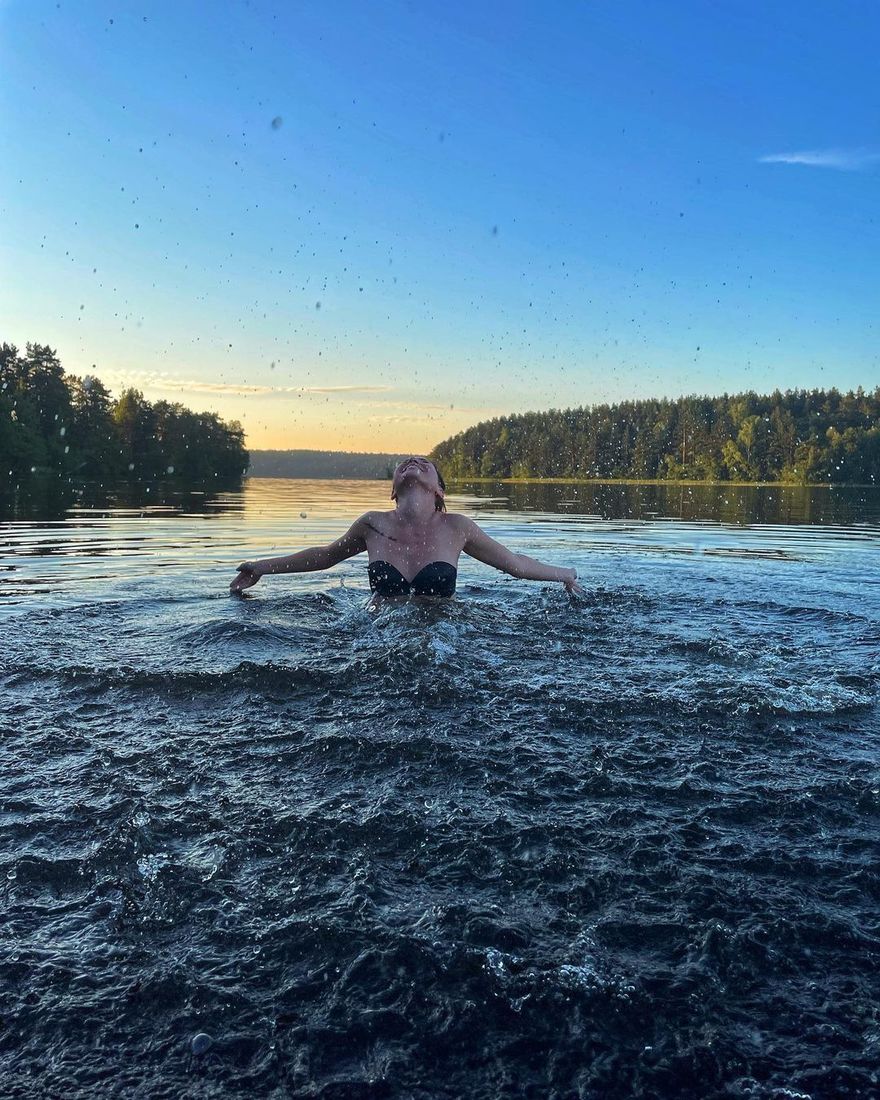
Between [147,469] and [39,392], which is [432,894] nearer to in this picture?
[39,392]

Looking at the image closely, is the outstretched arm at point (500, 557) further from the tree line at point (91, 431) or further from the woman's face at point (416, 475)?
the tree line at point (91, 431)

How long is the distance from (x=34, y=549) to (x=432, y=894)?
44.5 ft

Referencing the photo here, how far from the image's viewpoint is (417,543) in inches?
308

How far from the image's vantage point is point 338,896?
2.58m

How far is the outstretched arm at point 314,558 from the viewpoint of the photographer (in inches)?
314

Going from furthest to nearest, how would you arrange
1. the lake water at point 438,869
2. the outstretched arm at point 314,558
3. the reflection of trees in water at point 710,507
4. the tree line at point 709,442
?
the tree line at point 709,442 → the reflection of trees in water at point 710,507 → the outstretched arm at point 314,558 → the lake water at point 438,869

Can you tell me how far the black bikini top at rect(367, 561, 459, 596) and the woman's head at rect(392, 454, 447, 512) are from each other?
0.70 meters

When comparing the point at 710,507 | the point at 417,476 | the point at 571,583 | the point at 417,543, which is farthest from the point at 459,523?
the point at 710,507

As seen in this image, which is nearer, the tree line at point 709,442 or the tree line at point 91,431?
the tree line at point 91,431

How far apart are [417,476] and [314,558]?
157 centimetres

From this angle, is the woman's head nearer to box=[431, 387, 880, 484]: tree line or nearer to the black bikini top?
the black bikini top

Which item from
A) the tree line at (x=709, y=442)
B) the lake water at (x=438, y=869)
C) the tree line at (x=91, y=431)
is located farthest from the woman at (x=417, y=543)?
the tree line at (x=709, y=442)

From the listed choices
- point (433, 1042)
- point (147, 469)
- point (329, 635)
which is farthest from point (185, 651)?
point (147, 469)

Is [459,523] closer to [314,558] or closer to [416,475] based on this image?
[416,475]
